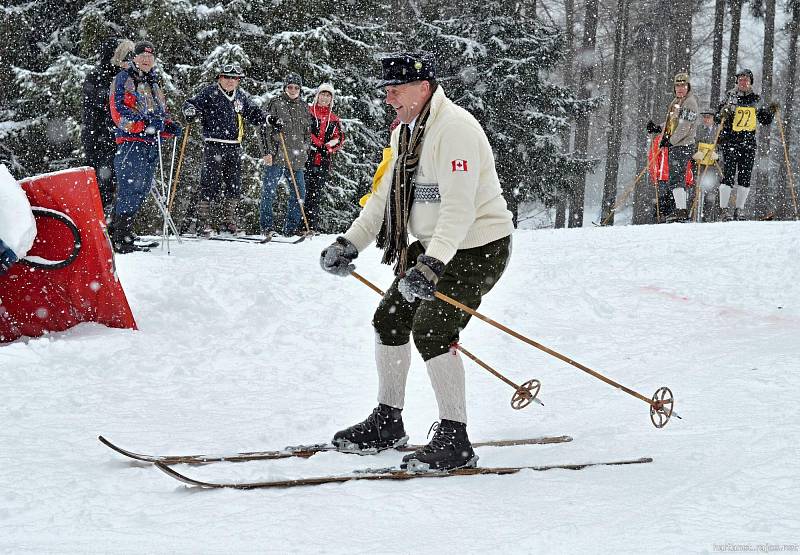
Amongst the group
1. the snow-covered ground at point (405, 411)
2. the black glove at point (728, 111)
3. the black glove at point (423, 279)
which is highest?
the black glove at point (728, 111)

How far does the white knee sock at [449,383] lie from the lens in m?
3.71

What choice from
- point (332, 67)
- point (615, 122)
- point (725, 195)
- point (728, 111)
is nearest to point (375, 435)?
point (728, 111)

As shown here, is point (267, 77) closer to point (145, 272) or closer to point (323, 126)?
point (323, 126)

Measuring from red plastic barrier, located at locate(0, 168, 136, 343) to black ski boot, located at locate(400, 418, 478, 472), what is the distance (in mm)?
3303

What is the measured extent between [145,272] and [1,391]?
2.95 m

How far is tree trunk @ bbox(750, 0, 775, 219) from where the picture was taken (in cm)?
2391

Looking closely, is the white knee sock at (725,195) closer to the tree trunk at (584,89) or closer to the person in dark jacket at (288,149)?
the person in dark jacket at (288,149)

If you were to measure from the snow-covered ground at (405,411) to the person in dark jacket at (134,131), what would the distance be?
2.02 feet

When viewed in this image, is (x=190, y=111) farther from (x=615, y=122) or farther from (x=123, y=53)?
(x=615, y=122)

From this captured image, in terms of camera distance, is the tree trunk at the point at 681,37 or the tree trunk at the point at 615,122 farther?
the tree trunk at the point at 615,122

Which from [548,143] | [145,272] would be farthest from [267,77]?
[145,272]

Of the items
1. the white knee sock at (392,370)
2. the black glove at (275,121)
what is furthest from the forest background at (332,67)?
the white knee sock at (392,370)

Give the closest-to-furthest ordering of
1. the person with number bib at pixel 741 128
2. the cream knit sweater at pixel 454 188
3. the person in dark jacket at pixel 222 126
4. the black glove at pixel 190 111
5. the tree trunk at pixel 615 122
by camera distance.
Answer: the cream knit sweater at pixel 454 188 < the black glove at pixel 190 111 < the person in dark jacket at pixel 222 126 < the person with number bib at pixel 741 128 < the tree trunk at pixel 615 122

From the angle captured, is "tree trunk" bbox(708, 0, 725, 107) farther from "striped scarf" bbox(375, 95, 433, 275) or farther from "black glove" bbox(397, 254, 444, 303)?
"black glove" bbox(397, 254, 444, 303)
